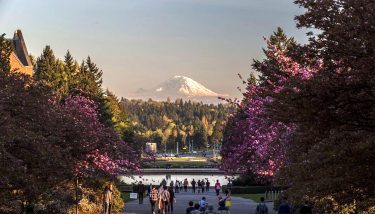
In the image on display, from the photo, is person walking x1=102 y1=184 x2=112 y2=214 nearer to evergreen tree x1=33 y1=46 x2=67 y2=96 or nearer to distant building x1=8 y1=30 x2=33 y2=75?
evergreen tree x1=33 y1=46 x2=67 y2=96

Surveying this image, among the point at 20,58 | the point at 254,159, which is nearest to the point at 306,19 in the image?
the point at 254,159

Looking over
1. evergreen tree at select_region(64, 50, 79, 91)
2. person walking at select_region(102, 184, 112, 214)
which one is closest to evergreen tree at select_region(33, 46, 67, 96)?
evergreen tree at select_region(64, 50, 79, 91)

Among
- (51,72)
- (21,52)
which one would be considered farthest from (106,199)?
(21,52)

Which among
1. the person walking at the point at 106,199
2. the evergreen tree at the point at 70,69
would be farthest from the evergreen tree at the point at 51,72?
the person walking at the point at 106,199

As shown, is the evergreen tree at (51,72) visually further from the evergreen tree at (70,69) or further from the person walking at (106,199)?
the person walking at (106,199)

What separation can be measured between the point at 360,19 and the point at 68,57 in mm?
81666

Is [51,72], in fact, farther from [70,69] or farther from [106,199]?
[106,199]

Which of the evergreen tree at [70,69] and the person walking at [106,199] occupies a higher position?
the evergreen tree at [70,69]

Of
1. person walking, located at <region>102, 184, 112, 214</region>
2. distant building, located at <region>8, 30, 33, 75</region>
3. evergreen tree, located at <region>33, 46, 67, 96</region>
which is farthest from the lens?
distant building, located at <region>8, 30, 33, 75</region>

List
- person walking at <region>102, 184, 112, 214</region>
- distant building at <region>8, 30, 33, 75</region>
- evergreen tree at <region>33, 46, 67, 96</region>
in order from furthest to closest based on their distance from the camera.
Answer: distant building at <region>8, 30, 33, 75</region> < evergreen tree at <region>33, 46, 67, 96</region> < person walking at <region>102, 184, 112, 214</region>

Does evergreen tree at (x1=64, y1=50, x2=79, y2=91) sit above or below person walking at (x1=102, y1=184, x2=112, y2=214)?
above

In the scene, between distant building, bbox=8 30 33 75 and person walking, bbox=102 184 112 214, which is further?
distant building, bbox=8 30 33 75

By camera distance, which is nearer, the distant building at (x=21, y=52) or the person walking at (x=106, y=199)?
the person walking at (x=106, y=199)

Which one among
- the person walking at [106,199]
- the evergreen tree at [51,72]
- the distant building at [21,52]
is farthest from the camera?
the distant building at [21,52]
